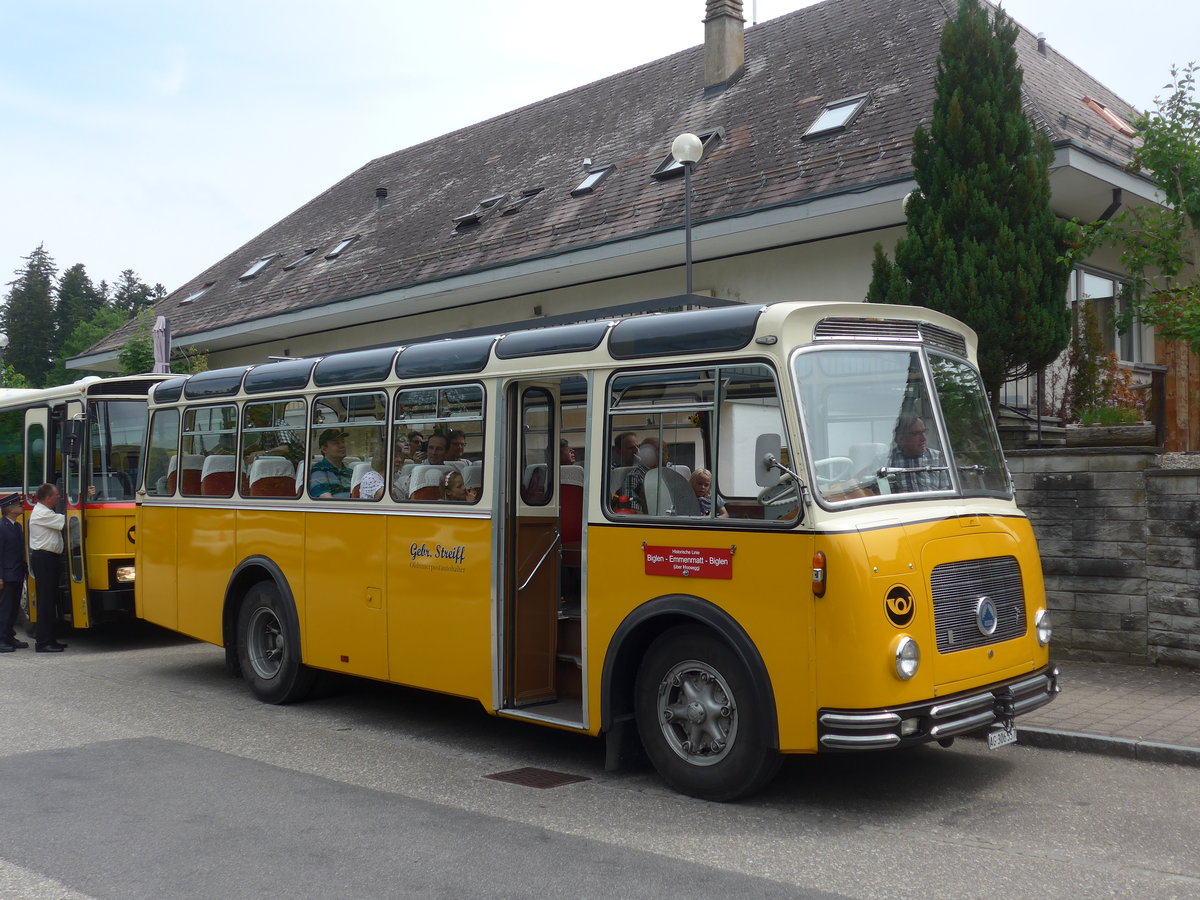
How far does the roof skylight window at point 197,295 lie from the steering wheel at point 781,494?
90.8ft

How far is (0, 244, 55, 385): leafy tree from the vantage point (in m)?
101

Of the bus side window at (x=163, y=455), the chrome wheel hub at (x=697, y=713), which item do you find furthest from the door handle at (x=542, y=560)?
the bus side window at (x=163, y=455)

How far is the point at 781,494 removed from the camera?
6059mm

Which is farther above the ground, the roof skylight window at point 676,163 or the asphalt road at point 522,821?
the roof skylight window at point 676,163

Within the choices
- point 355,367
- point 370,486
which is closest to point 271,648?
point 370,486

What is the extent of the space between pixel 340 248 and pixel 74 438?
14454mm

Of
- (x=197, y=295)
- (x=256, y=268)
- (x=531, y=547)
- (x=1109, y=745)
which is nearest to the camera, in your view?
(x=1109, y=745)

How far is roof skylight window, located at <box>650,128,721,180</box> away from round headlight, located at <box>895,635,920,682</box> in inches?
545

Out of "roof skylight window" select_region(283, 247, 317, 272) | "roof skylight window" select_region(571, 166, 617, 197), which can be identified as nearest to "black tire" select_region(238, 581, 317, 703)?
"roof skylight window" select_region(571, 166, 617, 197)

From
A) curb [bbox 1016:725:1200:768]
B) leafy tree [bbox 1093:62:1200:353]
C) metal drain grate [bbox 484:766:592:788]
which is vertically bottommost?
metal drain grate [bbox 484:766:592:788]

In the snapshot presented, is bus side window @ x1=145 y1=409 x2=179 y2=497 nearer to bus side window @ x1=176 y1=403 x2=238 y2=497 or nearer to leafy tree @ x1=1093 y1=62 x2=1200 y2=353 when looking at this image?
bus side window @ x1=176 y1=403 x2=238 y2=497

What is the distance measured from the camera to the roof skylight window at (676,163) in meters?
18.9

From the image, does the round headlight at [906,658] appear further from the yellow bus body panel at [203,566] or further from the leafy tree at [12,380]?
the leafy tree at [12,380]

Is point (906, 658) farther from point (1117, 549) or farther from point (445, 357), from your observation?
point (1117, 549)
